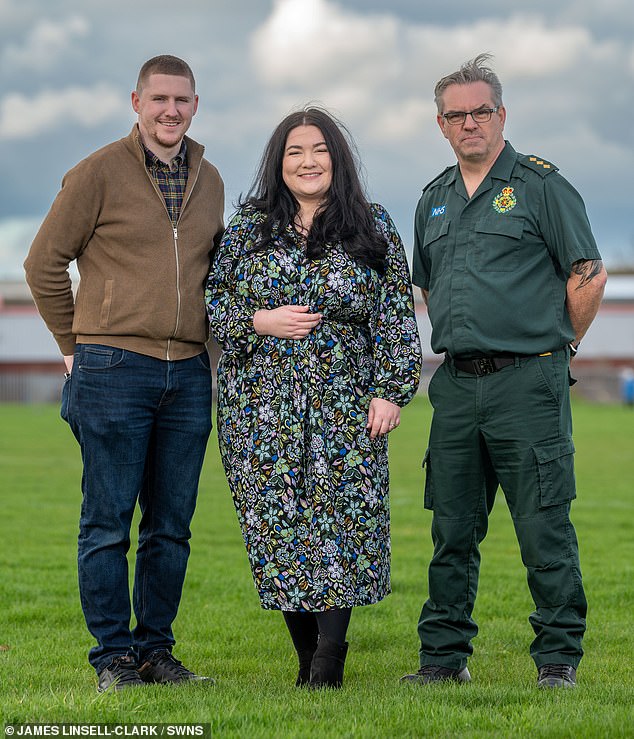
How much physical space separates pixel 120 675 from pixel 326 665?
83 centimetres

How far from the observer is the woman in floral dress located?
169 inches

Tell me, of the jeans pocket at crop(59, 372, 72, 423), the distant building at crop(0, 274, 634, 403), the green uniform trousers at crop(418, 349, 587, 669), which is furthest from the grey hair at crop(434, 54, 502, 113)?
the distant building at crop(0, 274, 634, 403)

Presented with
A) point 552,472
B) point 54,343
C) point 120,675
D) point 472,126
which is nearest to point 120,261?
point 472,126

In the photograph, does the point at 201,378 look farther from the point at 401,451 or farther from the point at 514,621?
the point at 401,451

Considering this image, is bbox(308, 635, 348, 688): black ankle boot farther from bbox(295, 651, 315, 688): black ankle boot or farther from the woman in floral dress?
bbox(295, 651, 315, 688): black ankle boot

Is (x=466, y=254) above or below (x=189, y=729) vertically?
above

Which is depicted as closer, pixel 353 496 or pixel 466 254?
pixel 353 496

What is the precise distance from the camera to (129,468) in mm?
4430

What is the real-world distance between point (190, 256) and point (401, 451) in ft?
52.3

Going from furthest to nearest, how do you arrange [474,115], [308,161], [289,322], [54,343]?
[54,343]
[474,115]
[308,161]
[289,322]

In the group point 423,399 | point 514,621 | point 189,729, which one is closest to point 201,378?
point 189,729

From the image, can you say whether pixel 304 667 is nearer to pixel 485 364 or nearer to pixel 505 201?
pixel 485 364

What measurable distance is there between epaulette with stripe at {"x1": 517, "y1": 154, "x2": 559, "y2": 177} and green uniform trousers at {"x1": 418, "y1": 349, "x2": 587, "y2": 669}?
0.79 m

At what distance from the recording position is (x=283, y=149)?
4477 millimetres
